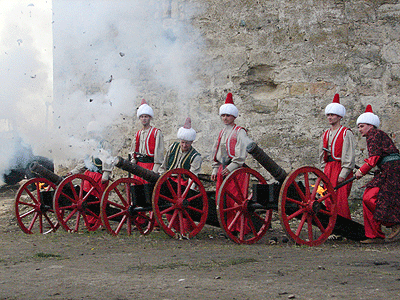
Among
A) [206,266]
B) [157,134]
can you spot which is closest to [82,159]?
[157,134]

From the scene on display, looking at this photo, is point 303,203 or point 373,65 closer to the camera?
point 303,203

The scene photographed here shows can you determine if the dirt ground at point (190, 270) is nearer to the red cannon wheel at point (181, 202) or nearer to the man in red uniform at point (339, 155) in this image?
the red cannon wheel at point (181, 202)

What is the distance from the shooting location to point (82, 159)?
23.4ft

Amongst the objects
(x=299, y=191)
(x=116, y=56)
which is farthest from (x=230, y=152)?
(x=116, y=56)

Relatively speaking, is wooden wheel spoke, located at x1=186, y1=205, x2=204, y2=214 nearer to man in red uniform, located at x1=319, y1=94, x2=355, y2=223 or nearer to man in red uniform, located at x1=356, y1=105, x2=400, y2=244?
man in red uniform, located at x1=319, y1=94, x2=355, y2=223

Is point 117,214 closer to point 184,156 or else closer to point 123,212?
point 123,212

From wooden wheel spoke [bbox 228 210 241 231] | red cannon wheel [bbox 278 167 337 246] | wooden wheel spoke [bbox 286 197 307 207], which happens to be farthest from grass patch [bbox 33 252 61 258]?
wooden wheel spoke [bbox 286 197 307 207]

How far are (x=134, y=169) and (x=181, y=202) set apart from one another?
0.58 m

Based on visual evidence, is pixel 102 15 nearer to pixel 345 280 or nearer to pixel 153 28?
pixel 153 28

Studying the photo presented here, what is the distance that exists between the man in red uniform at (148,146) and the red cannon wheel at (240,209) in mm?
1310

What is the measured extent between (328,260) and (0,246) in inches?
123

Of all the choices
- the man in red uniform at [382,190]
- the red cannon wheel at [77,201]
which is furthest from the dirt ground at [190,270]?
the red cannon wheel at [77,201]

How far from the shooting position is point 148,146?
261 inches

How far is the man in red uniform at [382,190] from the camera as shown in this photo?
17.7ft
